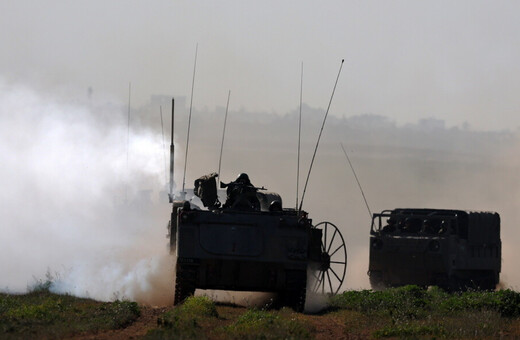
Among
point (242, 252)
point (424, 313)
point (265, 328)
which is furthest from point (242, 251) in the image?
point (265, 328)

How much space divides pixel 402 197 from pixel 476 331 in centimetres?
6278

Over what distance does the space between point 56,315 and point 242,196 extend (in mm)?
6966

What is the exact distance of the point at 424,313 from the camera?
26.2m

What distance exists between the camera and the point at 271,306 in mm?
30016

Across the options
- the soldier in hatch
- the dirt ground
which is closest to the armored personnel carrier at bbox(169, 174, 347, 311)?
the dirt ground

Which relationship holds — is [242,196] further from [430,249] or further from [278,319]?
[430,249]

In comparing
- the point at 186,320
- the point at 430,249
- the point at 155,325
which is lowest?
the point at 155,325

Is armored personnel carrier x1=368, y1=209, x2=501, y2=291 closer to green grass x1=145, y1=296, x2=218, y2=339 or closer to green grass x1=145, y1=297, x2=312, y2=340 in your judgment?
green grass x1=145, y1=296, x2=218, y2=339

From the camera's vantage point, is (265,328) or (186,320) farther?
(186,320)

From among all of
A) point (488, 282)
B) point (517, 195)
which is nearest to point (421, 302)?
point (488, 282)

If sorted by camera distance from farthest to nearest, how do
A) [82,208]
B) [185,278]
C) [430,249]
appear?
[82,208]
[430,249]
[185,278]

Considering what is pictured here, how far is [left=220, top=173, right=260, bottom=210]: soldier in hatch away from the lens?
1164 inches

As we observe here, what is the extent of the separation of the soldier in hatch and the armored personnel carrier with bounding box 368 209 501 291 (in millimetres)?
9141

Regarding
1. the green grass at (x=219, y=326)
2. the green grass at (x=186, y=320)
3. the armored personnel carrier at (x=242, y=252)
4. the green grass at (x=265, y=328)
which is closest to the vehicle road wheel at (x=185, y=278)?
the armored personnel carrier at (x=242, y=252)
